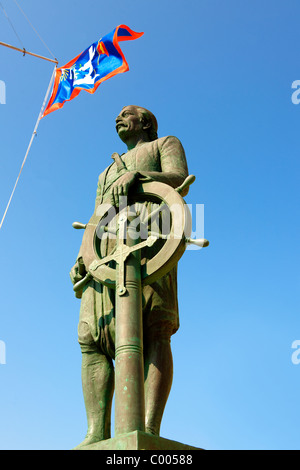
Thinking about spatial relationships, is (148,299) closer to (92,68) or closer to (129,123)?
(129,123)

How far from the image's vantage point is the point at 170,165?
769 cm

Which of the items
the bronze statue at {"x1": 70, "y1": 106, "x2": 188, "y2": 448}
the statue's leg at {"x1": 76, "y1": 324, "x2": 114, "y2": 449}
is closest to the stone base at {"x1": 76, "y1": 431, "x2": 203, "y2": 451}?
the bronze statue at {"x1": 70, "y1": 106, "x2": 188, "y2": 448}

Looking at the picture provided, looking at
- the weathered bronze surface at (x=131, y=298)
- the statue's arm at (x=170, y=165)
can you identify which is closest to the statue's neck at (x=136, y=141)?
the statue's arm at (x=170, y=165)

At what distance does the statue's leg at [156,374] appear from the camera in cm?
623

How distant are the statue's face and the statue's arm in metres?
0.62

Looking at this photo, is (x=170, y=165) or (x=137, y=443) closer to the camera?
(x=137, y=443)

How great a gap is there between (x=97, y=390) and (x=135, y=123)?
398 centimetres

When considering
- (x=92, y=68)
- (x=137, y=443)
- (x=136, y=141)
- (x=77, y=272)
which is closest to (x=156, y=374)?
(x=137, y=443)

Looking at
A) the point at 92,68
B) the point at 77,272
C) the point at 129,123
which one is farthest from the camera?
the point at 92,68

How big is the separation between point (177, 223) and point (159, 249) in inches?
22.6

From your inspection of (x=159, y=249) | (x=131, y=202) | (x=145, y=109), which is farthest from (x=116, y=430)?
(x=145, y=109)

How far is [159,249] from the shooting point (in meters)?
7.00

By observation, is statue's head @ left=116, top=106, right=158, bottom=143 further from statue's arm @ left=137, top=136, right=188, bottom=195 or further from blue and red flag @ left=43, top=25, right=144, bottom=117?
blue and red flag @ left=43, top=25, right=144, bottom=117
